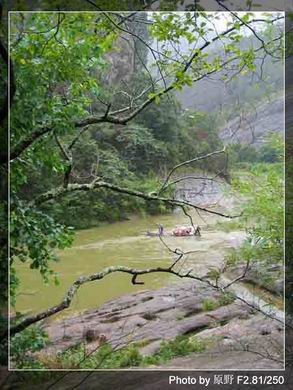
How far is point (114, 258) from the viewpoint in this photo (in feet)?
6.01

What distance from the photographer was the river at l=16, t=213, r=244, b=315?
5.99ft

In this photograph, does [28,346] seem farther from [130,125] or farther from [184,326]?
[130,125]

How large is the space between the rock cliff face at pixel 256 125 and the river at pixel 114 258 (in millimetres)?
328

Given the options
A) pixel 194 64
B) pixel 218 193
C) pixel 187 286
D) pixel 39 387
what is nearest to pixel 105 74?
pixel 194 64

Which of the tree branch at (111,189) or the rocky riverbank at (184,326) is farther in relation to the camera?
the tree branch at (111,189)

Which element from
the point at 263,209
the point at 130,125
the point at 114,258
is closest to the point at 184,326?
the point at 114,258

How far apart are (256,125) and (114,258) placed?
2.40 ft

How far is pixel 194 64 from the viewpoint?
1.87 m

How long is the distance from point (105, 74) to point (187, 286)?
867mm

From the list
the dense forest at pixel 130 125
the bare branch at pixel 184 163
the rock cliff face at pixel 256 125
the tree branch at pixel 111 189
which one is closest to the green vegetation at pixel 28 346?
the dense forest at pixel 130 125

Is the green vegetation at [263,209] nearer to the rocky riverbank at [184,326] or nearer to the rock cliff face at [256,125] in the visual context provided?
the rock cliff face at [256,125]

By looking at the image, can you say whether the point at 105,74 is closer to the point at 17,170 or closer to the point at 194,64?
the point at 194,64

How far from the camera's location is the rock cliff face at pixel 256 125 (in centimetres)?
184

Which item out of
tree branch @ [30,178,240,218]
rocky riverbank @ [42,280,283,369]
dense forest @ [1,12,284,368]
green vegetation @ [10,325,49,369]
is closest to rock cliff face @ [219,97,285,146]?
dense forest @ [1,12,284,368]
